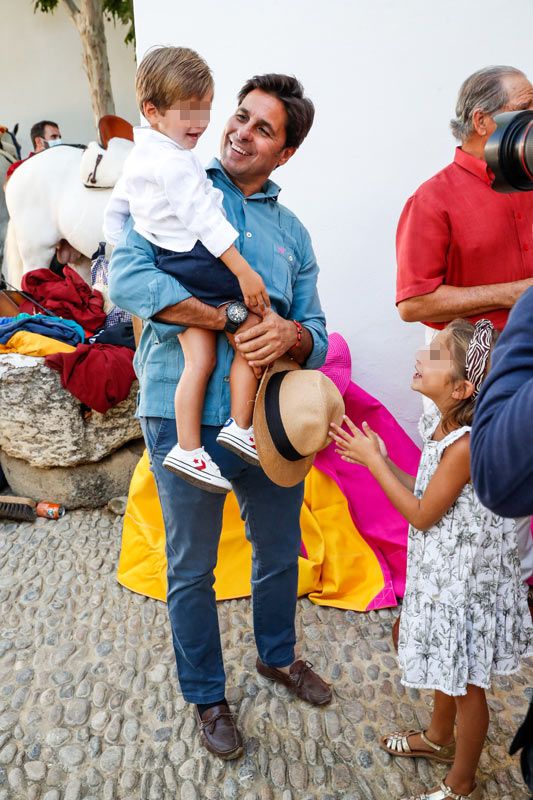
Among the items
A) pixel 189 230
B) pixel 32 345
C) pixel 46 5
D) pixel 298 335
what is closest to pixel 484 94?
pixel 298 335

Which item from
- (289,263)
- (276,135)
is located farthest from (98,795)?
(276,135)

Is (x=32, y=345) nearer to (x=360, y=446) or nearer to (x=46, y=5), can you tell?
(x=360, y=446)

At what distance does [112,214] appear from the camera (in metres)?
1.91

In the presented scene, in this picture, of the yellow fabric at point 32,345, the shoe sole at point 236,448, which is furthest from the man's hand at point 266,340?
the yellow fabric at point 32,345

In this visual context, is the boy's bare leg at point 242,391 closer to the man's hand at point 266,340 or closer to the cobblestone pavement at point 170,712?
the man's hand at point 266,340

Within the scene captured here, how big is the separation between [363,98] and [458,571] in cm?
241

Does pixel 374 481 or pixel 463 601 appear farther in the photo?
pixel 374 481

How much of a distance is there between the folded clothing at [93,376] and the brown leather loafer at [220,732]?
6.37 ft

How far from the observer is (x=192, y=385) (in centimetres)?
180

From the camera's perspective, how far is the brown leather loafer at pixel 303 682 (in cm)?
226

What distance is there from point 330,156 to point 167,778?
275cm

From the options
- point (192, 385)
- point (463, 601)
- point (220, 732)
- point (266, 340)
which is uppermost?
point (266, 340)

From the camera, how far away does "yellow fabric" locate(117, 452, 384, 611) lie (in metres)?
2.90

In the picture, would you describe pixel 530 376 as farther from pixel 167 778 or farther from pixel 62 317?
pixel 62 317
